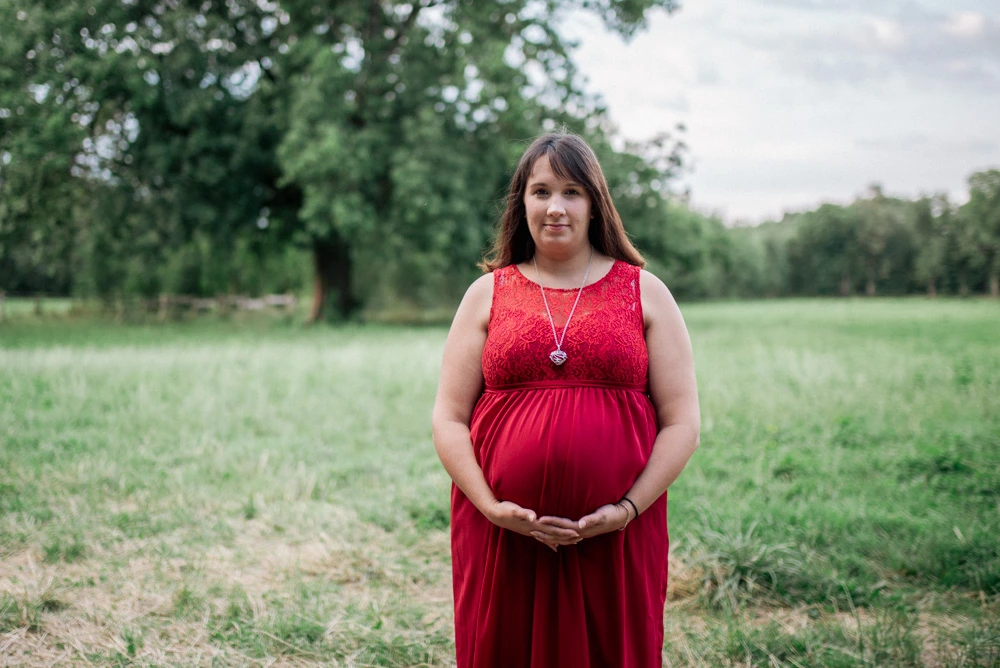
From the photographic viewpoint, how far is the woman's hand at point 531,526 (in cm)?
209

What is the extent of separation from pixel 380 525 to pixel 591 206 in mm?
3247

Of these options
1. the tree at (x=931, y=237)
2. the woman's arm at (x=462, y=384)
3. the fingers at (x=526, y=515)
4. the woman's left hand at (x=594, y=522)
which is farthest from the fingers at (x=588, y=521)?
the tree at (x=931, y=237)

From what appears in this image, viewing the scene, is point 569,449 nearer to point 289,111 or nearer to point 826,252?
point 289,111

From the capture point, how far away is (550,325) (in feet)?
7.32

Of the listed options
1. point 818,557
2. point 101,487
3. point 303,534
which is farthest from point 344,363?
point 818,557

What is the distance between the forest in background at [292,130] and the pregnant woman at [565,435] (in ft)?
53.3

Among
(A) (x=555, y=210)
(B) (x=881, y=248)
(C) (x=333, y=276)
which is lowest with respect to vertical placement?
(A) (x=555, y=210)

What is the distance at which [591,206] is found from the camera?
237 cm

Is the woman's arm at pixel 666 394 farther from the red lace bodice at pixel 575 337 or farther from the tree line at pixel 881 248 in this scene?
the tree line at pixel 881 248

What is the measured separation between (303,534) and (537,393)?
9.99 ft

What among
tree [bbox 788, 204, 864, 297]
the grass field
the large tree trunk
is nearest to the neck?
the grass field

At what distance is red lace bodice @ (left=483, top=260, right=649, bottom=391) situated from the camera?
2203 mm

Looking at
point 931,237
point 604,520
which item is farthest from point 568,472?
point 931,237

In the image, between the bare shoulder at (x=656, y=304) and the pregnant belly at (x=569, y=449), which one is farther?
the bare shoulder at (x=656, y=304)
